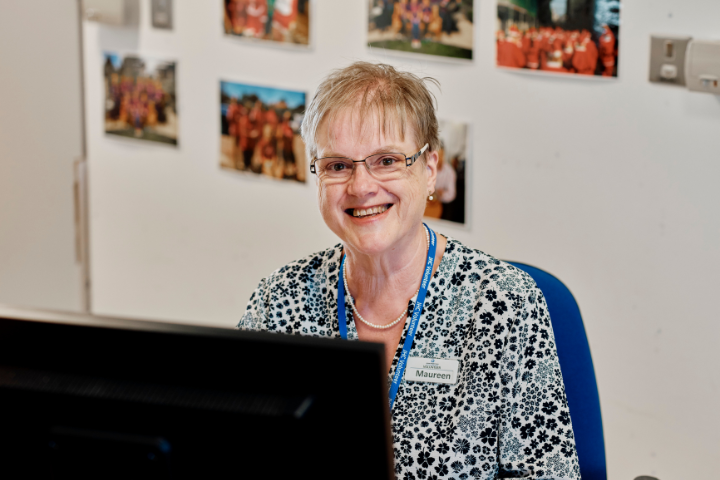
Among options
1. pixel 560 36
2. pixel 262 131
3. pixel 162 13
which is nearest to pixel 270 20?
pixel 262 131

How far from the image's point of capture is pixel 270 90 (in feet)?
8.64

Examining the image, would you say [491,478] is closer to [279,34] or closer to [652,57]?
[652,57]

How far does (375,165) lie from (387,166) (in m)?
0.02

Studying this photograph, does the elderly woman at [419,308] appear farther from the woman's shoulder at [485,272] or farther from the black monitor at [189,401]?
the black monitor at [189,401]

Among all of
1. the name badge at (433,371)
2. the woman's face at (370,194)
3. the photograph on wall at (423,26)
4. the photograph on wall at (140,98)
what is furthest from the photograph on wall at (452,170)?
the photograph on wall at (140,98)

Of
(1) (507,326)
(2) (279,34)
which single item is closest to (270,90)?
(2) (279,34)

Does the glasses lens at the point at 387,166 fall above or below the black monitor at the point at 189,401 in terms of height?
above

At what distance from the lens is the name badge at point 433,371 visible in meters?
1.39

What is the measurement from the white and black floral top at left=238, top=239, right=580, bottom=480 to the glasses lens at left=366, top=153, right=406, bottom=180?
0.79 ft

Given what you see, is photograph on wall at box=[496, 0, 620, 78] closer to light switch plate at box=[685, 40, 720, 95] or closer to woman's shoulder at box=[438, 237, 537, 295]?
light switch plate at box=[685, 40, 720, 95]

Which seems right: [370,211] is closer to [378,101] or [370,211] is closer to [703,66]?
[378,101]

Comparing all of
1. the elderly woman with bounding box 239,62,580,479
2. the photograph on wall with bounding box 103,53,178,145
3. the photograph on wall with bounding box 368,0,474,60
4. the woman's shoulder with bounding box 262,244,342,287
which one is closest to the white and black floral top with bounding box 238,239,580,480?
the elderly woman with bounding box 239,62,580,479

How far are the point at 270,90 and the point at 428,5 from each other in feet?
2.26

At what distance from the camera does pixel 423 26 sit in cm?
224
